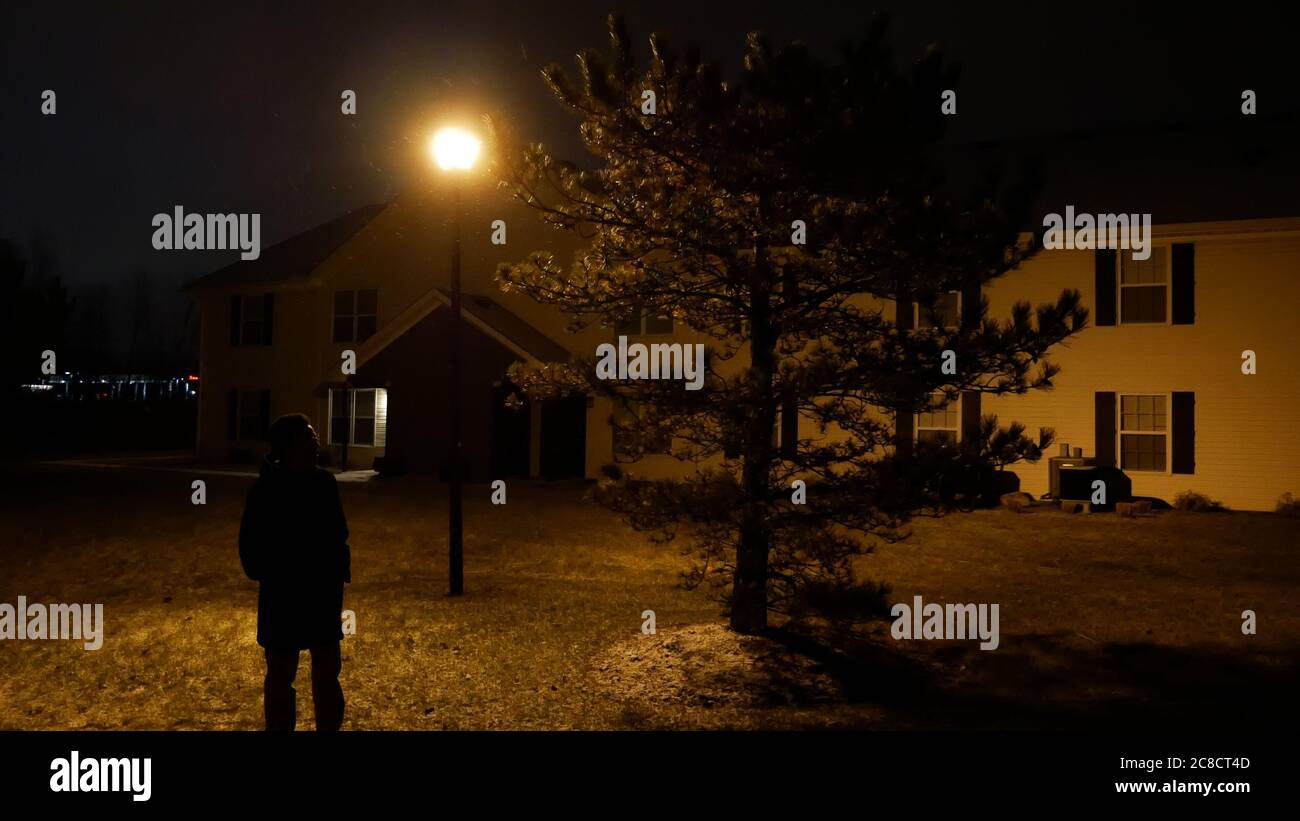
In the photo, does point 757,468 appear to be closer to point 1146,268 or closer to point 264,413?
point 1146,268

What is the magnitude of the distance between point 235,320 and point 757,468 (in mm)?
24747

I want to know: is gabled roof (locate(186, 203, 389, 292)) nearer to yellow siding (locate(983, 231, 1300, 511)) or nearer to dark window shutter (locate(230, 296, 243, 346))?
dark window shutter (locate(230, 296, 243, 346))

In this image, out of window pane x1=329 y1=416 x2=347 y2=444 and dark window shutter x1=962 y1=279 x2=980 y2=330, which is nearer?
dark window shutter x1=962 y1=279 x2=980 y2=330

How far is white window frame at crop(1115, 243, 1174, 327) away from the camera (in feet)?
57.3

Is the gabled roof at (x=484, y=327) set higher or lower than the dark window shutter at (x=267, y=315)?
lower

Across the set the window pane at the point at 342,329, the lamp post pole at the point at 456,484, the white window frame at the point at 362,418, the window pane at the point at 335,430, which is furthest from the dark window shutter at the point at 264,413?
the lamp post pole at the point at 456,484

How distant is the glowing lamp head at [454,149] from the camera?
8.54 m

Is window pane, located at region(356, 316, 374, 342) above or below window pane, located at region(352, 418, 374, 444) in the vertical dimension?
above

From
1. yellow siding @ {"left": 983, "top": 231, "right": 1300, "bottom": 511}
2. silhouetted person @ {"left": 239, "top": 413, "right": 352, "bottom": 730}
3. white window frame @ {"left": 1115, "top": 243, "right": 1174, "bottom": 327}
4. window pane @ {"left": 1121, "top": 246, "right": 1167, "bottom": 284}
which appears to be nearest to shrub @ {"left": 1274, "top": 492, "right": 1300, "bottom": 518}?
yellow siding @ {"left": 983, "top": 231, "right": 1300, "bottom": 511}

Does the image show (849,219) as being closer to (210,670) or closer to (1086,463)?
(210,670)

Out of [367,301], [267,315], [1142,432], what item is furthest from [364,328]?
[1142,432]

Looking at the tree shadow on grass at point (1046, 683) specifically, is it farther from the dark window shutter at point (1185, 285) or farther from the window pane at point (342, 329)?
the window pane at point (342, 329)

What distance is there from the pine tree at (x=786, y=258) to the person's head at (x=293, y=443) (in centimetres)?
268

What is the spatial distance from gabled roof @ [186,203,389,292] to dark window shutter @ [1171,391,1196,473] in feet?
64.1
